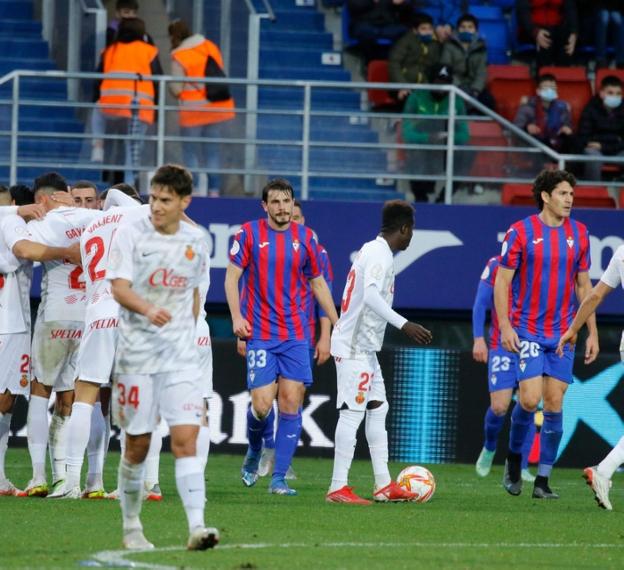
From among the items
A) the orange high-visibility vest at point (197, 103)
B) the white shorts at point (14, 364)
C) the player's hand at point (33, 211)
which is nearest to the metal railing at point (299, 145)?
the orange high-visibility vest at point (197, 103)

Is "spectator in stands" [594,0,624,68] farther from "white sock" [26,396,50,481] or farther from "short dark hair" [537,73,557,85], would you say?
"white sock" [26,396,50,481]

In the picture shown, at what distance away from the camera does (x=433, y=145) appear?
1572cm

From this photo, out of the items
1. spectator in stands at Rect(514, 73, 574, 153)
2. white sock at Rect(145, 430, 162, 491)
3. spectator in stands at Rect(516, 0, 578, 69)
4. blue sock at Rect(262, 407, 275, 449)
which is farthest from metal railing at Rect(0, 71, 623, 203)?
A: white sock at Rect(145, 430, 162, 491)

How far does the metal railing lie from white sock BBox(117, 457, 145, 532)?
319 inches

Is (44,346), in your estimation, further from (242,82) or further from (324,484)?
(242,82)

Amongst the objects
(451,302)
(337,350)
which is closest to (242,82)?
(451,302)

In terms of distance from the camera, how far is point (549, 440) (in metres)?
11.6

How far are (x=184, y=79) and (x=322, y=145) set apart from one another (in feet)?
4.92

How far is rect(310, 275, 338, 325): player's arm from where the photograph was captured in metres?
11.3

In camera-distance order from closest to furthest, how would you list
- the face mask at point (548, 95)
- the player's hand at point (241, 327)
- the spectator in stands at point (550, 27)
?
the player's hand at point (241, 327), the face mask at point (548, 95), the spectator in stands at point (550, 27)

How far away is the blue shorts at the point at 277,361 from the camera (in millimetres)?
11422

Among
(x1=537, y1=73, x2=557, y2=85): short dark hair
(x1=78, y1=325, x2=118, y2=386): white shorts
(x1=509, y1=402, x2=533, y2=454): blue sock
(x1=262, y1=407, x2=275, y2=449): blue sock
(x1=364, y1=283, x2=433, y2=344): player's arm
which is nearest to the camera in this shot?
(x1=78, y1=325, x2=118, y2=386): white shorts

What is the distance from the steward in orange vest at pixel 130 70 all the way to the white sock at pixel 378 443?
571 cm

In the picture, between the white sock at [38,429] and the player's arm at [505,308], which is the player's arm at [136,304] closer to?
the white sock at [38,429]
